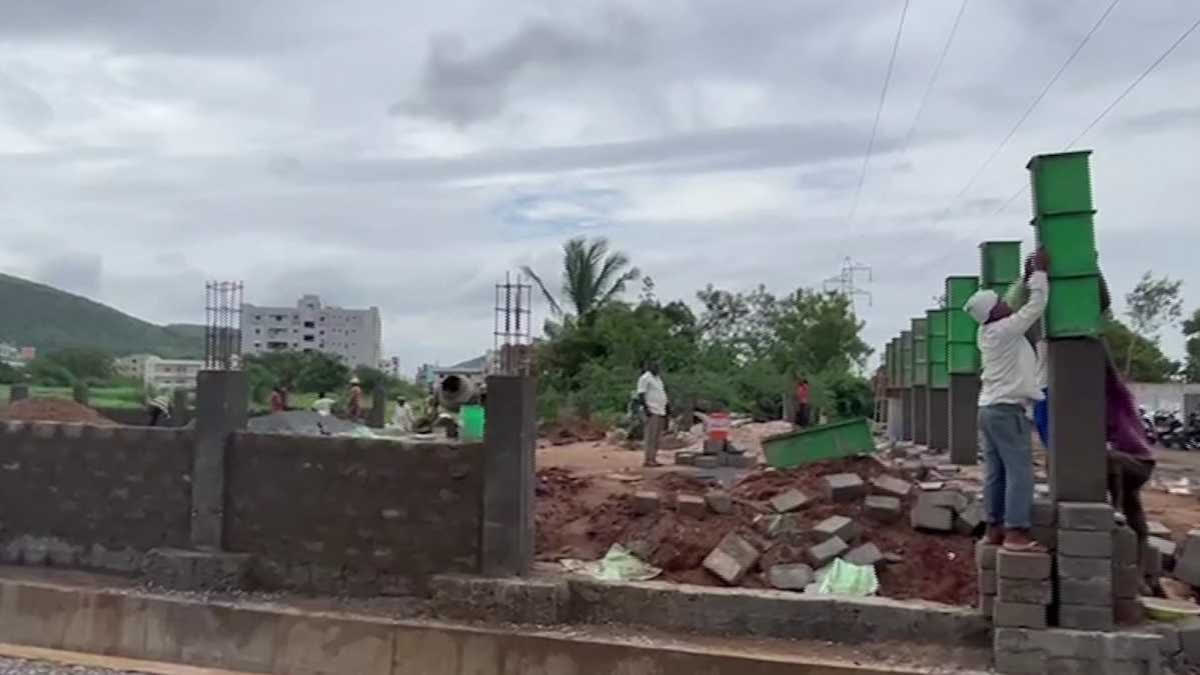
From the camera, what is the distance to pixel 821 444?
35.5 ft

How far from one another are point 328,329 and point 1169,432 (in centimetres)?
3914

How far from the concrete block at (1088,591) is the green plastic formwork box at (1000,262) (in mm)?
4155

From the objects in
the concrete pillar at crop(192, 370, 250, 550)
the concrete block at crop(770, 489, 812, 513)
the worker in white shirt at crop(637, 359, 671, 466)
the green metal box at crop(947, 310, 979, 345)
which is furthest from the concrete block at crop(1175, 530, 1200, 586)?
the concrete pillar at crop(192, 370, 250, 550)

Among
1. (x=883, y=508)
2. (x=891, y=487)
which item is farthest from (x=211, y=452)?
(x=891, y=487)

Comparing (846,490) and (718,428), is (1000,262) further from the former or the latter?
(718,428)

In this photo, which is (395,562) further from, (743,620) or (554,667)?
(743,620)

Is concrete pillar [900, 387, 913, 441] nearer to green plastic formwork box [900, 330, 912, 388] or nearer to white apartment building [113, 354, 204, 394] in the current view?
green plastic formwork box [900, 330, 912, 388]

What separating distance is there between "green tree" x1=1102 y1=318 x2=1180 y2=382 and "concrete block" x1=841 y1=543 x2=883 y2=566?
35804 millimetres

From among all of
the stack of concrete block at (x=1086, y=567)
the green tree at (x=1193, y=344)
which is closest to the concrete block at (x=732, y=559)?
the stack of concrete block at (x=1086, y=567)

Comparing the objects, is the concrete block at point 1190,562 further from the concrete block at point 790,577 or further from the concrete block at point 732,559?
the concrete block at point 732,559

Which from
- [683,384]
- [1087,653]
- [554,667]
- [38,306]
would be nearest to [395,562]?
[554,667]

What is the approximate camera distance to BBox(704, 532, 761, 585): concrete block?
862cm

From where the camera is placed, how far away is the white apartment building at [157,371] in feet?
82.0

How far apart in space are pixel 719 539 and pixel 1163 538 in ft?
11.5
